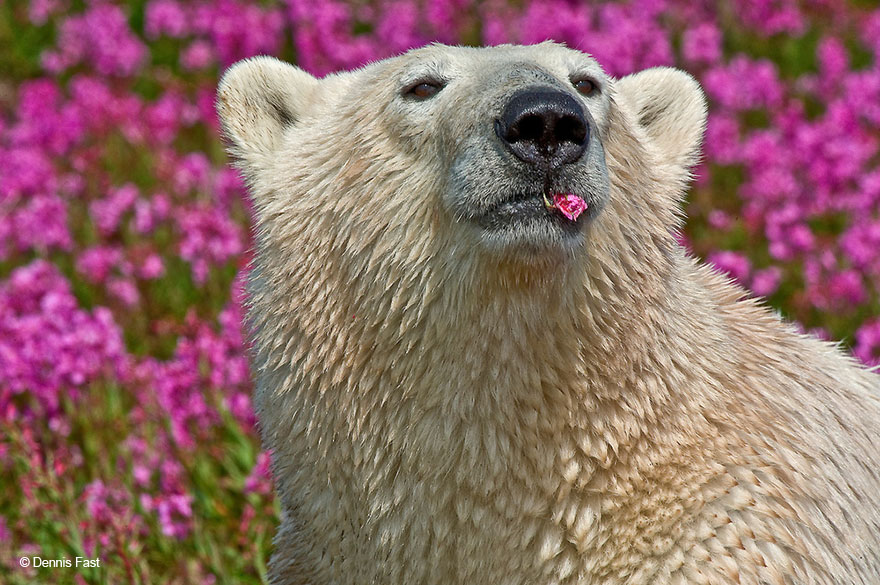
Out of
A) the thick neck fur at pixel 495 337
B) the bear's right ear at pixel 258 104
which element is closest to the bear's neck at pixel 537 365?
the thick neck fur at pixel 495 337

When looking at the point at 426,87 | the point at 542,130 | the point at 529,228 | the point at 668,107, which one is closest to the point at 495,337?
the point at 529,228

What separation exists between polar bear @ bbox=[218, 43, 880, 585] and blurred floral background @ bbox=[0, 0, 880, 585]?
91 centimetres

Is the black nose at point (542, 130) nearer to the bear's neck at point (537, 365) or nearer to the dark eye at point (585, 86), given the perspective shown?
the bear's neck at point (537, 365)

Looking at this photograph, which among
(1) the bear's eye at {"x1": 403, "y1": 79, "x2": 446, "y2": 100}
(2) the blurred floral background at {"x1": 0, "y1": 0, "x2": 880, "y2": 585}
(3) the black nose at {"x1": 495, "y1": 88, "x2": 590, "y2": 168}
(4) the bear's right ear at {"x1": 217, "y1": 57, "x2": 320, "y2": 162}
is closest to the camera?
(3) the black nose at {"x1": 495, "y1": 88, "x2": 590, "y2": 168}

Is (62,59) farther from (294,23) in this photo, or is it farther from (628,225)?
(628,225)

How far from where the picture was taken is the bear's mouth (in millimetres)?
2857

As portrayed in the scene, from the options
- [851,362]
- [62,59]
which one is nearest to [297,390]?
[851,362]

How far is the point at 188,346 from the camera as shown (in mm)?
4875

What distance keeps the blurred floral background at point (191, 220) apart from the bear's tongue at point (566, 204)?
157cm

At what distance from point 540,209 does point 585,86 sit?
63cm

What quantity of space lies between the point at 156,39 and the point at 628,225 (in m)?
8.27

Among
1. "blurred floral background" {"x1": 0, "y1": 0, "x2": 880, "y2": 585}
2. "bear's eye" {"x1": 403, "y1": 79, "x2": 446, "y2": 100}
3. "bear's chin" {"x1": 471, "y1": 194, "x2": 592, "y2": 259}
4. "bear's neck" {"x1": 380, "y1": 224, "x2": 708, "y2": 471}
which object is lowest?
"blurred floral background" {"x1": 0, "y1": 0, "x2": 880, "y2": 585}

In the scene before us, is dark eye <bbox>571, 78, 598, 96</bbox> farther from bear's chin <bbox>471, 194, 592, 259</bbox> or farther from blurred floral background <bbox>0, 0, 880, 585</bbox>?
blurred floral background <bbox>0, 0, 880, 585</bbox>

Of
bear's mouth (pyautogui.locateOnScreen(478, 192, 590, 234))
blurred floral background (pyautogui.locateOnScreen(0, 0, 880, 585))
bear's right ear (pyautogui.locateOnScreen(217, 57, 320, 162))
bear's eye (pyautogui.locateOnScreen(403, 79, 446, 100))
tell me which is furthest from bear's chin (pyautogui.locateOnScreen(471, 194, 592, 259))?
blurred floral background (pyautogui.locateOnScreen(0, 0, 880, 585))
